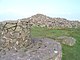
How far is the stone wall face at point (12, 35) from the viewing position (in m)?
20.9

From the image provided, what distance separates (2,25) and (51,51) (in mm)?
4298

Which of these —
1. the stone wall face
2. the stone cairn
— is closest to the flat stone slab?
the stone cairn

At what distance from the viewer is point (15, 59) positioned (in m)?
18.9

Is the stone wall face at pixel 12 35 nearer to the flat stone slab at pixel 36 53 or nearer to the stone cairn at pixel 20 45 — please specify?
the stone cairn at pixel 20 45

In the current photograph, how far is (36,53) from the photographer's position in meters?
20.0

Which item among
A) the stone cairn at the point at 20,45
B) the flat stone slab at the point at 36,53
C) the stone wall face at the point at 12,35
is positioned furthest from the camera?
the stone wall face at the point at 12,35

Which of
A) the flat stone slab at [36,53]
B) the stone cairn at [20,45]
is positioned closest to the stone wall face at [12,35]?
the stone cairn at [20,45]

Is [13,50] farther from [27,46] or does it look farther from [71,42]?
[71,42]

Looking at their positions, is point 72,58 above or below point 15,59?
below

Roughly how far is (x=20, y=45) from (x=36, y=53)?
1923 mm

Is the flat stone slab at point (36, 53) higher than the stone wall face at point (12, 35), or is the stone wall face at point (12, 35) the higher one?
the stone wall face at point (12, 35)

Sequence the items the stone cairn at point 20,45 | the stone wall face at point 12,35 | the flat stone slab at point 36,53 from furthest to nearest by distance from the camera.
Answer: the stone wall face at point 12,35, the stone cairn at point 20,45, the flat stone slab at point 36,53

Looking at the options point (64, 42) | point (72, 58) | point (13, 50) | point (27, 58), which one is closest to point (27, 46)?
point (13, 50)

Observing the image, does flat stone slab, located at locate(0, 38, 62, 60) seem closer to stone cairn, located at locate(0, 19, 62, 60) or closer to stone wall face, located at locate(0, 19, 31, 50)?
stone cairn, located at locate(0, 19, 62, 60)
